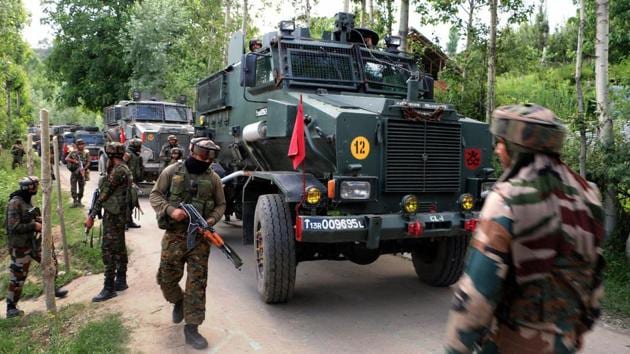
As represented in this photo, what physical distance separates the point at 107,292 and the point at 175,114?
31.7 ft

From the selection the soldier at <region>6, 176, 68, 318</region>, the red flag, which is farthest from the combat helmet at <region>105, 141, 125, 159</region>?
the red flag

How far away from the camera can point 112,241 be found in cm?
579

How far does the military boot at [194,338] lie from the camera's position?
14.0 ft

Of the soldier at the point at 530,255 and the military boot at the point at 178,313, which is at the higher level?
the soldier at the point at 530,255

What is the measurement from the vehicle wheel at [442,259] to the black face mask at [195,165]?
95.0 inches

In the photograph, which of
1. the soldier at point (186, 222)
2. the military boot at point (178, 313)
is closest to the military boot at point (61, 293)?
the military boot at point (178, 313)

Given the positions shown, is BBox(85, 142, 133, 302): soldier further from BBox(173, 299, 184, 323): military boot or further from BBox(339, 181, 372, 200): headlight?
BBox(339, 181, 372, 200): headlight

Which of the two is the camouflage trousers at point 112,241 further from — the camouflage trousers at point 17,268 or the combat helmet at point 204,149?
the combat helmet at point 204,149

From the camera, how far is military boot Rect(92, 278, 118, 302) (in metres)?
5.70

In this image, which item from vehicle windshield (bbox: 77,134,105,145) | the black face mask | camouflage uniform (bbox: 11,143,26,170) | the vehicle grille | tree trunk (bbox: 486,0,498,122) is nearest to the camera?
the black face mask

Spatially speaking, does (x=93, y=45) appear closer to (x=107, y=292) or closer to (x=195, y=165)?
(x=107, y=292)

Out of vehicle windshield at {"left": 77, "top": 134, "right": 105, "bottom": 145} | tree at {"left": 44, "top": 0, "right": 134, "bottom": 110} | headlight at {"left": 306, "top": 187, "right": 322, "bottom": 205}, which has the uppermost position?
tree at {"left": 44, "top": 0, "right": 134, "bottom": 110}

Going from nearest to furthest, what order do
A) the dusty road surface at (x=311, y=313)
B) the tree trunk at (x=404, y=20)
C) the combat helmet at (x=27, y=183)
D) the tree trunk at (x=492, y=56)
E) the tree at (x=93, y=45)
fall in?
1. the dusty road surface at (x=311, y=313)
2. the combat helmet at (x=27, y=183)
3. the tree trunk at (x=492, y=56)
4. the tree trunk at (x=404, y=20)
5. the tree at (x=93, y=45)

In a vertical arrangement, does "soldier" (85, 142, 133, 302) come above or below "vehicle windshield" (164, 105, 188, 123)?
below
